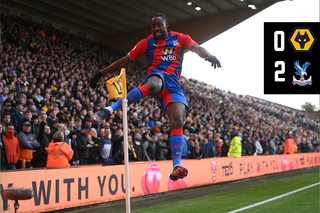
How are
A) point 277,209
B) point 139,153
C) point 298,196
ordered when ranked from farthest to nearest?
point 139,153
point 298,196
point 277,209

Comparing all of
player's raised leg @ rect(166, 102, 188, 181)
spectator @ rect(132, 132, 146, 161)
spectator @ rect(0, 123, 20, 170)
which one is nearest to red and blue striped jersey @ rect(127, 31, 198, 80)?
player's raised leg @ rect(166, 102, 188, 181)

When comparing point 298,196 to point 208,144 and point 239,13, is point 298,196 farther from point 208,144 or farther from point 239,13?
point 239,13

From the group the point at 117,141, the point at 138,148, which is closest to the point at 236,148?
the point at 138,148

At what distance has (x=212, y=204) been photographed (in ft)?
26.4

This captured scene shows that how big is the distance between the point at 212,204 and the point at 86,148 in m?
3.57

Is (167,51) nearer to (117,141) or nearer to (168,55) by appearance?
(168,55)

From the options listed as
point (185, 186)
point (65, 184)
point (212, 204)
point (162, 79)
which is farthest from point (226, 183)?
point (162, 79)

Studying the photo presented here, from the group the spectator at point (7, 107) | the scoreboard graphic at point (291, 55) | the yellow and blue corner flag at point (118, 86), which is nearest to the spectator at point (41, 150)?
the spectator at point (7, 107)

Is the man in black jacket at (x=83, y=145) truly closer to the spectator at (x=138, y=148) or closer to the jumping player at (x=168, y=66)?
the spectator at (x=138, y=148)

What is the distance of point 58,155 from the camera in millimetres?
7422

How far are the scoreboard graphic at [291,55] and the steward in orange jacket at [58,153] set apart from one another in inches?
464

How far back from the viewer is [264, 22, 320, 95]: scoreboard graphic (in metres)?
16.8

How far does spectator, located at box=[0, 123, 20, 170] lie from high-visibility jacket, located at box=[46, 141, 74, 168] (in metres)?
0.82

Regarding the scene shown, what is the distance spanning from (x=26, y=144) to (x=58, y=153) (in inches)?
38.0
